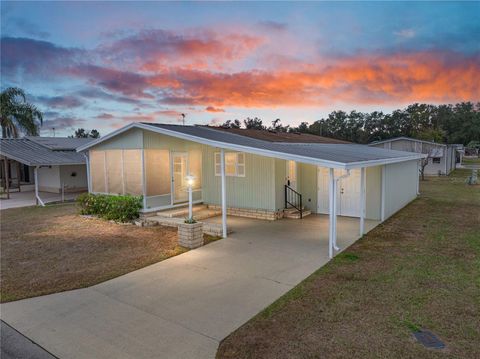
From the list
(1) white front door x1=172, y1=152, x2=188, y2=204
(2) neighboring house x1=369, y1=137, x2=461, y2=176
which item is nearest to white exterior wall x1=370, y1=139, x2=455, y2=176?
(2) neighboring house x1=369, y1=137, x2=461, y2=176

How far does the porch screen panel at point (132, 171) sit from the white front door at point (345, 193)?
20.5 ft

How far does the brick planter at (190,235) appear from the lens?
7863mm

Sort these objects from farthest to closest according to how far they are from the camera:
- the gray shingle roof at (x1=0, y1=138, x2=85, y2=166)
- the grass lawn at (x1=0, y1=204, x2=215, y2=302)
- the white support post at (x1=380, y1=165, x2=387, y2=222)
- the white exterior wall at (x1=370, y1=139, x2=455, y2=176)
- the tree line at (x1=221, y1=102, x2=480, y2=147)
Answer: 1. the tree line at (x1=221, y1=102, x2=480, y2=147)
2. the white exterior wall at (x1=370, y1=139, x2=455, y2=176)
3. the gray shingle roof at (x1=0, y1=138, x2=85, y2=166)
4. the white support post at (x1=380, y1=165, x2=387, y2=222)
5. the grass lawn at (x1=0, y1=204, x2=215, y2=302)

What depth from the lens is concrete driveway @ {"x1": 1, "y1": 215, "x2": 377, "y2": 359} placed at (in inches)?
153

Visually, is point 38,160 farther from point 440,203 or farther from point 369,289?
point 440,203

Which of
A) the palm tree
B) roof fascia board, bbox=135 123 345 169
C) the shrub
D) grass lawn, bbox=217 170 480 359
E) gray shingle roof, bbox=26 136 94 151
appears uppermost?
the palm tree

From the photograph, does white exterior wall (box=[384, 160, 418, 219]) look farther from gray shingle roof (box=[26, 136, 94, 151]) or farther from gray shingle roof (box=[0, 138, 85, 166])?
gray shingle roof (box=[26, 136, 94, 151])

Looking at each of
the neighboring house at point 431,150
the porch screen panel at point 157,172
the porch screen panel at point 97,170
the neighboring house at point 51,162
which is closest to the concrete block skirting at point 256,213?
the porch screen panel at point 157,172

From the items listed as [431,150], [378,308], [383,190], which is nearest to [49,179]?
[383,190]

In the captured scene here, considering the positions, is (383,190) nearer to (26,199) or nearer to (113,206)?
(113,206)

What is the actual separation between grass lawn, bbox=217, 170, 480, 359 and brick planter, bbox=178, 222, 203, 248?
313 centimetres

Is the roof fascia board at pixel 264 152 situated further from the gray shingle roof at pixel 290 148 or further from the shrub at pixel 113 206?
the shrub at pixel 113 206

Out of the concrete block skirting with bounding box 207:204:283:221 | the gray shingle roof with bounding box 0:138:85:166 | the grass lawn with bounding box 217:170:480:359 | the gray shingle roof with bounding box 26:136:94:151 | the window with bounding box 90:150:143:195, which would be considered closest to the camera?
the grass lawn with bounding box 217:170:480:359

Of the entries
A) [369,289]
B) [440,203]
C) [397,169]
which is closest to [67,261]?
[369,289]
